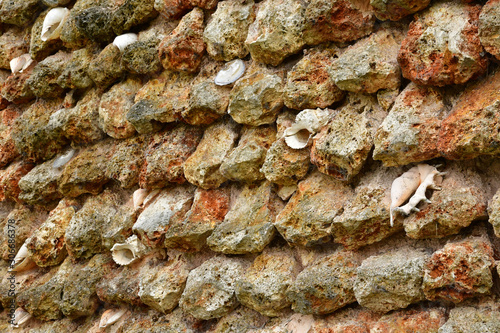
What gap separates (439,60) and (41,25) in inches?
74.5

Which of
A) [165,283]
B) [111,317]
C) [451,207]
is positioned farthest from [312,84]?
[111,317]

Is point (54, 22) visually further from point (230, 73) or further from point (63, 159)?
point (230, 73)

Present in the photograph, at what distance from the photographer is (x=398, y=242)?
1.30 metres

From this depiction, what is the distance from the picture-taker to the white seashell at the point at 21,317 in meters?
2.24

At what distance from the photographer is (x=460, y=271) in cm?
112

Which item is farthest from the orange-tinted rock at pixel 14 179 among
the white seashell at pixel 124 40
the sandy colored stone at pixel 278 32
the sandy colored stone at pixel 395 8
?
the sandy colored stone at pixel 395 8

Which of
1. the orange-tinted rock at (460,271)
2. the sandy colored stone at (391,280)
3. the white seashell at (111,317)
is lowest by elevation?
the white seashell at (111,317)

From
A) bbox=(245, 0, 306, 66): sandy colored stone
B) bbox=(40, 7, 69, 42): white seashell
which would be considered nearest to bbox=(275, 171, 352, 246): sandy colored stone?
bbox=(245, 0, 306, 66): sandy colored stone

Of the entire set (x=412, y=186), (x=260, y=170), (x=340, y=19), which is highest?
(x=340, y=19)

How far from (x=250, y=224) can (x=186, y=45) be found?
2.11 feet

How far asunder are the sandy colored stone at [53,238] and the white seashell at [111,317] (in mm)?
393

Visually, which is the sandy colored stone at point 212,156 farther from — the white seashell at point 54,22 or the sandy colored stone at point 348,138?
the white seashell at point 54,22

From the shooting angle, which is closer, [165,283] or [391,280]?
[391,280]

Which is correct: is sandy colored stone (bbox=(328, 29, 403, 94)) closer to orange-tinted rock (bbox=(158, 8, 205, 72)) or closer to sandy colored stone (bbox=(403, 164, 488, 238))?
sandy colored stone (bbox=(403, 164, 488, 238))
